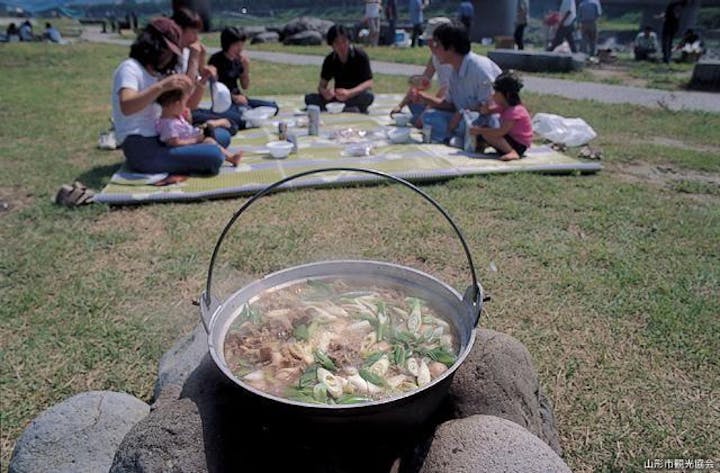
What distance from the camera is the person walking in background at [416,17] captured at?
1994 centimetres

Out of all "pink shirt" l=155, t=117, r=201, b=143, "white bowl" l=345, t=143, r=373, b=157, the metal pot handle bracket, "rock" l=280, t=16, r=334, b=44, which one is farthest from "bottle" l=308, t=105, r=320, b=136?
"rock" l=280, t=16, r=334, b=44

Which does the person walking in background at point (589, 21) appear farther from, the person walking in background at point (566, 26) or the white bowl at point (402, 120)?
the white bowl at point (402, 120)

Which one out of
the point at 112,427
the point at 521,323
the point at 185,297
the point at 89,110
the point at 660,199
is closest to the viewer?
the point at 112,427

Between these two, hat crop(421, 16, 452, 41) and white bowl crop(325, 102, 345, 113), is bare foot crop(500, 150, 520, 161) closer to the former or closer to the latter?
hat crop(421, 16, 452, 41)

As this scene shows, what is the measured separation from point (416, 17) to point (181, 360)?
65.0 feet

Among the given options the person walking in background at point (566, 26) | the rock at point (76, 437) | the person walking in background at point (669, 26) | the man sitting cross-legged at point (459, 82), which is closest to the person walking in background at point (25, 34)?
the person walking in background at point (566, 26)

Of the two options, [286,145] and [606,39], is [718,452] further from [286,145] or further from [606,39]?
[606,39]

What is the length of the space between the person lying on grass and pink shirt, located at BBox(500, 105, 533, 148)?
325 centimetres

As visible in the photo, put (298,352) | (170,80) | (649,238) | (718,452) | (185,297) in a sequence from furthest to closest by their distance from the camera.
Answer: (170,80) → (649,238) → (185,297) → (718,452) → (298,352)

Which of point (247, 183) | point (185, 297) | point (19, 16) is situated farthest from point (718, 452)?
point (19, 16)

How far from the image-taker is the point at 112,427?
237cm

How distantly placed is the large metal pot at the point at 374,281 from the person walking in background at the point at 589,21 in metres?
16.9

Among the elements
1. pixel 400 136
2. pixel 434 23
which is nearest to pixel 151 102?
pixel 400 136

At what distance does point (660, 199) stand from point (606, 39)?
88.9 ft
